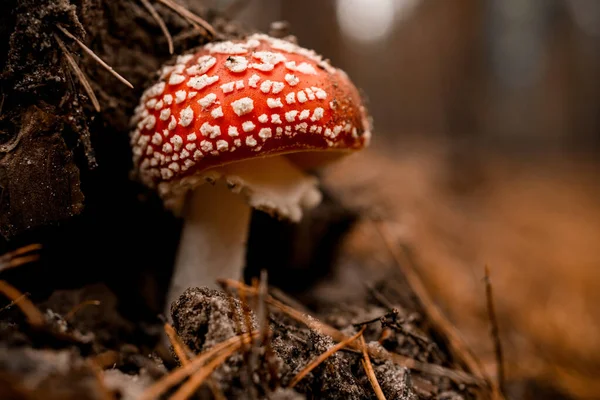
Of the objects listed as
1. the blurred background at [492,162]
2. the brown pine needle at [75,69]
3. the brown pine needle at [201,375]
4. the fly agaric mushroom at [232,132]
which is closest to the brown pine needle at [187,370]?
the brown pine needle at [201,375]

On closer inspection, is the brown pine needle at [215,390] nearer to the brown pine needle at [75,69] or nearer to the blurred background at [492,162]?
the brown pine needle at [75,69]

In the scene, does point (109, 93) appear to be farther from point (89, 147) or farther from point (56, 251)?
point (56, 251)

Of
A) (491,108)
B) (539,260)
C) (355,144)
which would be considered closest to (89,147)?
→ (355,144)

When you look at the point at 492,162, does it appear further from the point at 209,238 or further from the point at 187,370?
the point at 187,370

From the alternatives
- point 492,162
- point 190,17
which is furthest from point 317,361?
point 492,162

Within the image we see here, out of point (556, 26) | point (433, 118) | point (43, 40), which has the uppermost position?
point (556, 26)

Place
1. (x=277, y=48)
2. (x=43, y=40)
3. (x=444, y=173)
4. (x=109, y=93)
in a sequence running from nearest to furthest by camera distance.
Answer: (x=43, y=40) → (x=277, y=48) → (x=109, y=93) → (x=444, y=173)

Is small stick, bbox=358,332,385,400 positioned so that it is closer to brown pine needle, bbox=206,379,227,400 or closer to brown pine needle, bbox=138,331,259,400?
brown pine needle, bbox=138,331,259,400

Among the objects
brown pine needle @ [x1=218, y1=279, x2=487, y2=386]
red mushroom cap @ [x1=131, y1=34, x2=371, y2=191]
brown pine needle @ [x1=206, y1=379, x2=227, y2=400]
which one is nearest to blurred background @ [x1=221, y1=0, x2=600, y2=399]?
red mushroom cap @ [x1=131, y1=34, x2=371, y2=191]
